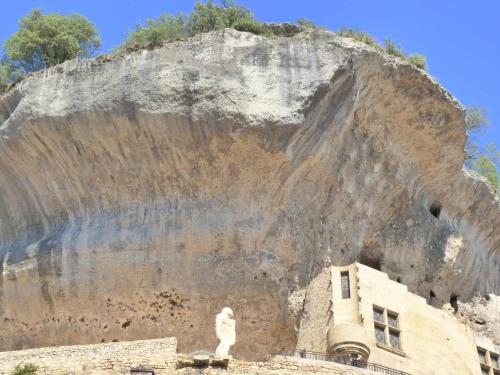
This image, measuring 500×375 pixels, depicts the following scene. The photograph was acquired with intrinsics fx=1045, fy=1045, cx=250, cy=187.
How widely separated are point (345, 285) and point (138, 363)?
18.0 ft

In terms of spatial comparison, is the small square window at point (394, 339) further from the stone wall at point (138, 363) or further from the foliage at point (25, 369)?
the foliage at point (25, 369)

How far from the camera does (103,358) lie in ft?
A: 59.5

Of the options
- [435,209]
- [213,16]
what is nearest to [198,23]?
[213,16]

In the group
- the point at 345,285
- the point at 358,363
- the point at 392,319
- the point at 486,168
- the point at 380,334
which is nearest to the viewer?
the point at 358,363

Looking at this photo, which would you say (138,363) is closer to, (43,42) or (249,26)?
(249,26)

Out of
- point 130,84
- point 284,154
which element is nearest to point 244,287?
point 284,154

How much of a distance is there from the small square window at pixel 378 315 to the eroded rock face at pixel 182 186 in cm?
189

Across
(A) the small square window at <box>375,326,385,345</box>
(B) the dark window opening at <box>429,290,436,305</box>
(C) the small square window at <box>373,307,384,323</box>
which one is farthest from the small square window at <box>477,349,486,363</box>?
(B) the dark window opening at <box>429,290,436,305</box>

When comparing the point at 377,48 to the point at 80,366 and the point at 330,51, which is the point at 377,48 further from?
the point at 80,366

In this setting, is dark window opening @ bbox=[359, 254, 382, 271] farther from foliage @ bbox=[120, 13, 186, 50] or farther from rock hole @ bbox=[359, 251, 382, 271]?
foliage @ bbox=[120, 13, 186, 50]

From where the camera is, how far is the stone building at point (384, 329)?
2003 centimetres

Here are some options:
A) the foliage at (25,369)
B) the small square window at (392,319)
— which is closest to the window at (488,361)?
the small square window at (392,319)

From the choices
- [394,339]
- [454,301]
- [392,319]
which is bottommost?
[394,339]

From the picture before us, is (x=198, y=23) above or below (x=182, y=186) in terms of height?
above
